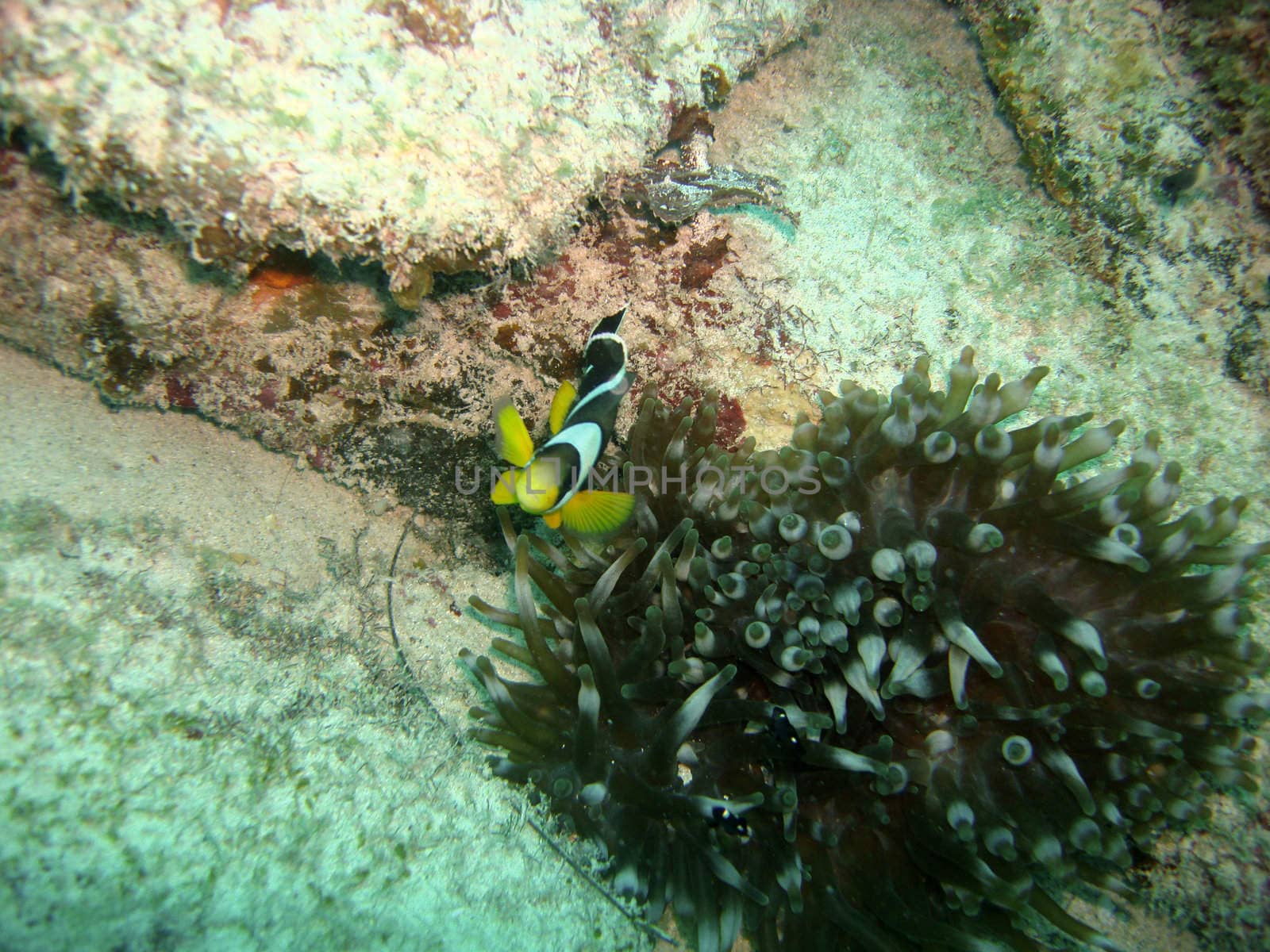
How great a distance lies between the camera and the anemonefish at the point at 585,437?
2.23 metres

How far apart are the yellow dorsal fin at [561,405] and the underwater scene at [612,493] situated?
0.02m

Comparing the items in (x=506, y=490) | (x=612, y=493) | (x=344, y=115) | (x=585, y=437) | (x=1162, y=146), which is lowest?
(x=506, y=490)

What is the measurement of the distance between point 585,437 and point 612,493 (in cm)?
32

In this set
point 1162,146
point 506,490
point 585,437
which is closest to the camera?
point 585,437

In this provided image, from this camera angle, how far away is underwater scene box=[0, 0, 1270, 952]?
1.79m

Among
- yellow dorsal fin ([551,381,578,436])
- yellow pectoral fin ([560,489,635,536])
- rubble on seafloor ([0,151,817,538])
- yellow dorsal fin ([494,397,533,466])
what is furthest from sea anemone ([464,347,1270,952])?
rubble on seafloor ([0,151,817,538])

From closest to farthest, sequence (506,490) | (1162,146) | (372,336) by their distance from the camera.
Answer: (506,490)
(372,336)
(1162,146)

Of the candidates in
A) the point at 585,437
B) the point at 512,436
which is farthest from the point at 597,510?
the point at 512,436

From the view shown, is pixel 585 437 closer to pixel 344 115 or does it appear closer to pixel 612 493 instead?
pixel 612 493

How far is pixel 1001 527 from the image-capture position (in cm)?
228

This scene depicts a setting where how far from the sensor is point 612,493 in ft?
8.06

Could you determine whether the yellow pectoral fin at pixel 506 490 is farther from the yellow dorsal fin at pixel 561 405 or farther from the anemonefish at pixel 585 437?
the yellow dorsal fin at pixel 561 405

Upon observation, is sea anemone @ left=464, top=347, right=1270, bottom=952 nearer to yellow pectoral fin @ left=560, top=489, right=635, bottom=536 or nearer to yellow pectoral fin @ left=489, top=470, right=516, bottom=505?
yellow pectoral fin @ left=560, top=489, right=635, bottom=536

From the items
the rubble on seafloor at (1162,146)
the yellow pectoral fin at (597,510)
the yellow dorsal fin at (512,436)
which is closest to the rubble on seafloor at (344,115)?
the yellow dorsal fin at (512,436)
